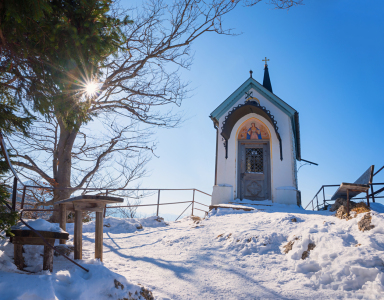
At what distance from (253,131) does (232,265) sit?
740cm

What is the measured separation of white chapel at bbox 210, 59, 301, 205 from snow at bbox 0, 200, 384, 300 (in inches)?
129

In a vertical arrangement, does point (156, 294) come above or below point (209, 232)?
below

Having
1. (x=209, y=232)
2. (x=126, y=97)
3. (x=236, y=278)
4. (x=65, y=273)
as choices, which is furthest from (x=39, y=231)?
(x=126, y=97)

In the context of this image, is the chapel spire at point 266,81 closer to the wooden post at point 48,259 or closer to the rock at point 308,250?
the rock at point 308,250

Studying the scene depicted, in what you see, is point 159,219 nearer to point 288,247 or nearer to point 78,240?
point 288,247

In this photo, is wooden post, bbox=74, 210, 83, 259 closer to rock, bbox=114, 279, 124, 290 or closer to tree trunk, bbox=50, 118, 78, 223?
rock, bbox=114, 279, 124, 290

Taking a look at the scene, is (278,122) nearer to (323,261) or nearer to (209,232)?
(209,232)

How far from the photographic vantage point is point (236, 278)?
5035mm

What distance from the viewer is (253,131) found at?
12.1 meters

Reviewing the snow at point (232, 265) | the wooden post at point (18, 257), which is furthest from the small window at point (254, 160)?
the wooden post at point (18, 257)

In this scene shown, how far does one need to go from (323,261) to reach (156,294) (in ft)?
9.83

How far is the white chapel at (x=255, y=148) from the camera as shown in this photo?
37.3ft

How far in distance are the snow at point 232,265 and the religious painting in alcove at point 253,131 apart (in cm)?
455

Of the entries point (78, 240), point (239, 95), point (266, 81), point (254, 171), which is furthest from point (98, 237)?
point (266, 81)
